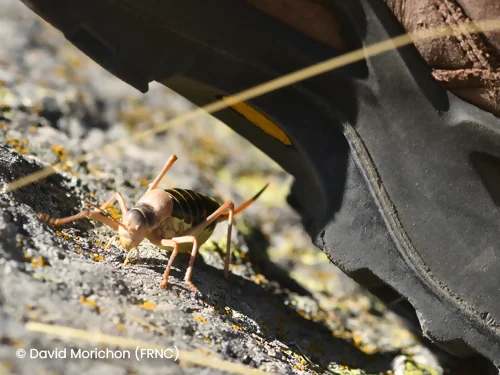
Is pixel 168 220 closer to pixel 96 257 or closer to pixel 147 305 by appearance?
pixel 96 257

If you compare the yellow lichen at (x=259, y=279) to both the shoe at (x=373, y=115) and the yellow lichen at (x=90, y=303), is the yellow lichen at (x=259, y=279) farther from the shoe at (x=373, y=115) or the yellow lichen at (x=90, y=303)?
the yellow lichen at (x=90, y=303)

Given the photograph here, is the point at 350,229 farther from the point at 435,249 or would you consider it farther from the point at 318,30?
the point at 318,30

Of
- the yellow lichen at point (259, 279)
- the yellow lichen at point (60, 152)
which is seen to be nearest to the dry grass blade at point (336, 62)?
the yellow lichen at point (60, 152)

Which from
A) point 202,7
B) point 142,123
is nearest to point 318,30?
point 202,7

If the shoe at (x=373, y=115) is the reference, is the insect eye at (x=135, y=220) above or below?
below
